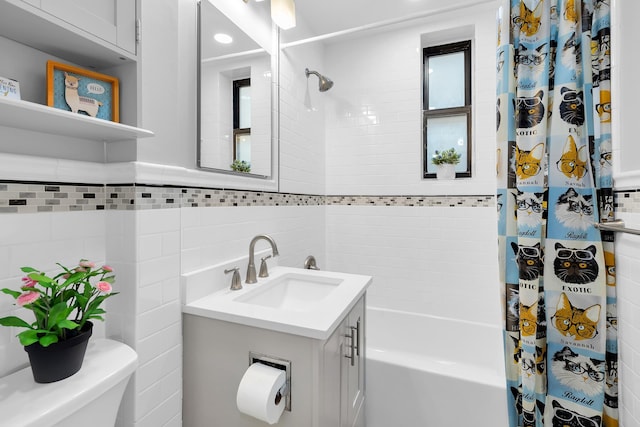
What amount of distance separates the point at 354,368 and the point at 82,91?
1.49 m

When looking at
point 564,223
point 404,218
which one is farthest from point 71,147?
point 404,218

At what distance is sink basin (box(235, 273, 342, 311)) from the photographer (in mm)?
1531

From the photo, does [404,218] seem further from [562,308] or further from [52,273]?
[52,273]

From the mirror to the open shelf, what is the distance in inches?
15.6

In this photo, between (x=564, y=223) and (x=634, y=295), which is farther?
(x=564, y=223)

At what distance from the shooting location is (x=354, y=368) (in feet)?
4.70

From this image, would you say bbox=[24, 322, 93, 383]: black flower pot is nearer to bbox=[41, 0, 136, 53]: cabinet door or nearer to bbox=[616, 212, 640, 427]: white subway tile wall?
bbox=[41, 0, 136, 53]: cabinet door

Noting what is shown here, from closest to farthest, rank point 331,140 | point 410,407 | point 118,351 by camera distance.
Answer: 1. point 118,351
2. point 410,407
3. point 331,140

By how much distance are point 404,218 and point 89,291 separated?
211 cm

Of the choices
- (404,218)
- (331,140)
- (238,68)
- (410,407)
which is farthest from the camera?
(331,140)

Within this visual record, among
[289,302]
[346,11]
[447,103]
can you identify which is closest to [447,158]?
[447,103]

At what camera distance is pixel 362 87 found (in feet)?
8.45

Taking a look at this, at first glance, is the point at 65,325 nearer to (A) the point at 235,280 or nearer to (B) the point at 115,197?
(B) the point at 115,197

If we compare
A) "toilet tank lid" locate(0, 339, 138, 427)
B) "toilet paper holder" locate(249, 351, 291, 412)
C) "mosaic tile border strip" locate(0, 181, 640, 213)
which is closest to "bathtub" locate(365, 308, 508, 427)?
"toilet paper holder" locate(249, 351, 291, 412)
